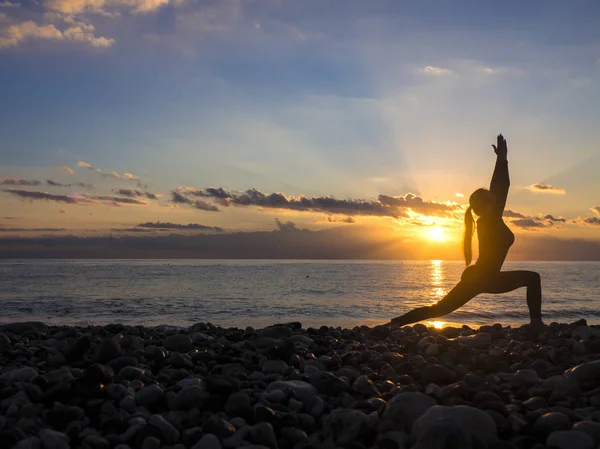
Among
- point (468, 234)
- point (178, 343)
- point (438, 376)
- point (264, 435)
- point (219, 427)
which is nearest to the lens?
point (264, 435)

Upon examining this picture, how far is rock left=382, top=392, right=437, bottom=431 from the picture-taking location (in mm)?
3871

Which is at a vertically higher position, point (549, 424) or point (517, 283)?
point (517, 283)

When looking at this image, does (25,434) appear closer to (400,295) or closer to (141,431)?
(141,431)

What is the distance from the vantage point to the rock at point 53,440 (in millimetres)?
3750

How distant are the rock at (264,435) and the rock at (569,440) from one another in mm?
1889

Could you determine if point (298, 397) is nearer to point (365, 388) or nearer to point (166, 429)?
point (365, 388)

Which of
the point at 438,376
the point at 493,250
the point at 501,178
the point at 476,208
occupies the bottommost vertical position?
the point at 438,376

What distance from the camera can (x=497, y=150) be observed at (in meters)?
8.74

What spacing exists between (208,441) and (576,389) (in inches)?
132

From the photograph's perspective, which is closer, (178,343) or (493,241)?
(178,343)

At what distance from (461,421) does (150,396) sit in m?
2.75

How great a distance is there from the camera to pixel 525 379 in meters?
5.26

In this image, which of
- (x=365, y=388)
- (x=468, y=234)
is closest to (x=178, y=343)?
(x=365, y=388)

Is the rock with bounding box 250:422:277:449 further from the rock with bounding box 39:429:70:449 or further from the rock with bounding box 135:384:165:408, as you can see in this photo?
the rock with bounding box 39:429:70:449
